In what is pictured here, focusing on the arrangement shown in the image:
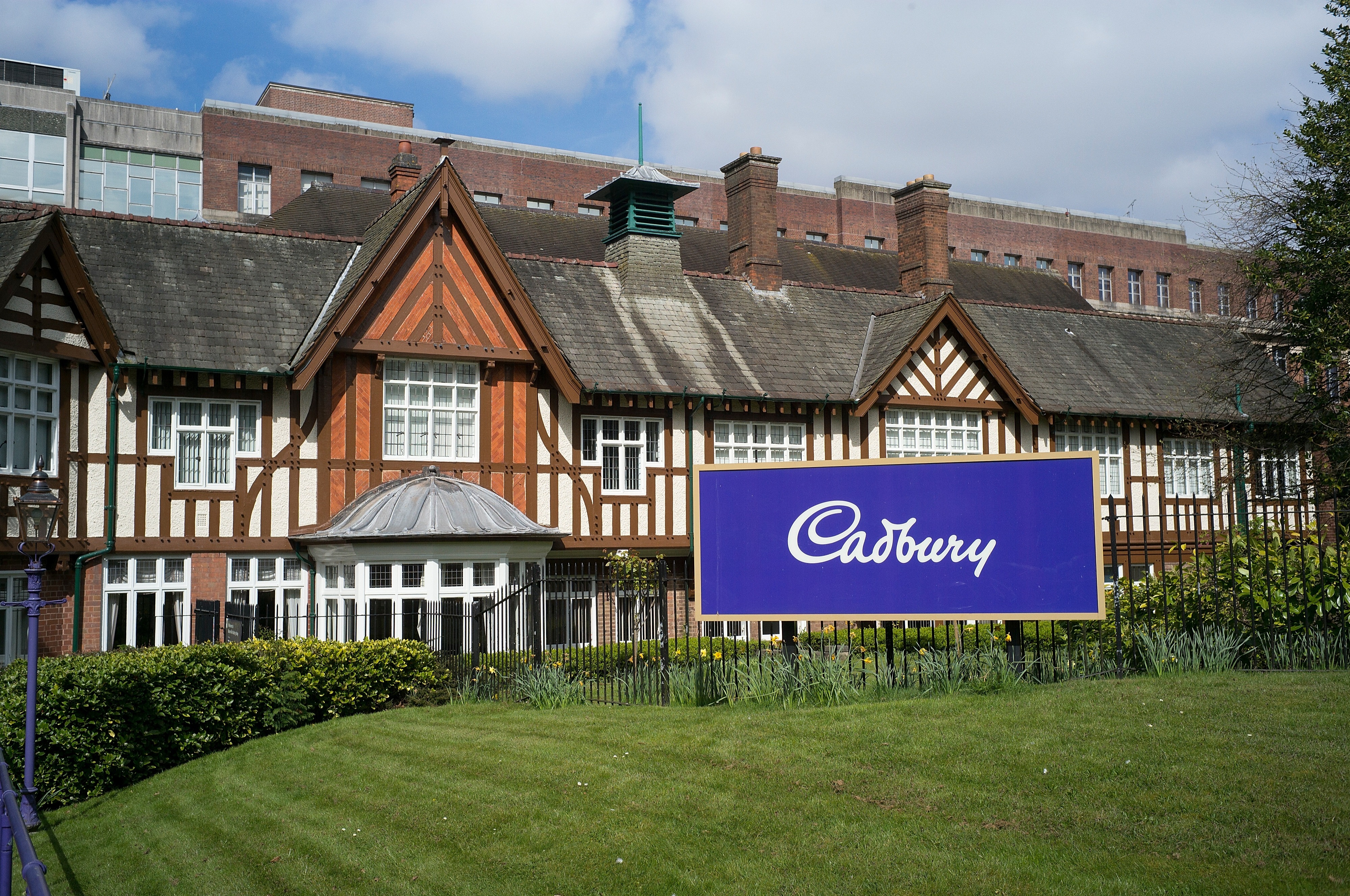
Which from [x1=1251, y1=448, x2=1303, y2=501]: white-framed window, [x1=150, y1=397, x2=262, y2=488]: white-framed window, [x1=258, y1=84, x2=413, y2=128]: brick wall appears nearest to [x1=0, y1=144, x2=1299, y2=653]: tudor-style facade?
[x1=150, y1=397, x2=262, y2=488]: white-framed window

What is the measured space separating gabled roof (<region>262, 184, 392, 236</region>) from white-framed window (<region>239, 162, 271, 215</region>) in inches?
503

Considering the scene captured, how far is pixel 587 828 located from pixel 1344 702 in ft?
21.2

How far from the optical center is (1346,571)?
42.2ft

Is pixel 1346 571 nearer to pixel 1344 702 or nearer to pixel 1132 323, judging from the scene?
pixel 1344 702

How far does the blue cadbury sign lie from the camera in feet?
40.6

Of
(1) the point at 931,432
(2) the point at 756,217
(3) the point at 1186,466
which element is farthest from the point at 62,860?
(3) the point at 1186,466

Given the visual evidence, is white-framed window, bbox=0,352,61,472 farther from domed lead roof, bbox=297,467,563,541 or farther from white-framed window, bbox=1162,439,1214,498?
white-framed window, bbox=1162,439,1214,498

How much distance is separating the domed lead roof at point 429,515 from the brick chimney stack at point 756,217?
1018 centimetres

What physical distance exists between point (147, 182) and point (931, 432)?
35841mm

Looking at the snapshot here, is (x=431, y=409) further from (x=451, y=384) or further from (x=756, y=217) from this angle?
(x=756, y=217)

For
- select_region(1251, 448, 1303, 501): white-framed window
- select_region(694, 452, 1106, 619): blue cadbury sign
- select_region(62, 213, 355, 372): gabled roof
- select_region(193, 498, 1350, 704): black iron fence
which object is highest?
select_region(62, 213, 355, 372): gabled roof

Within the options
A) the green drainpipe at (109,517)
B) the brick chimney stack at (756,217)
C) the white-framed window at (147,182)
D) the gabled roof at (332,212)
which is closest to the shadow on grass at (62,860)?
the green drainpipe at (109,517)

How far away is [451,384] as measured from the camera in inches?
886

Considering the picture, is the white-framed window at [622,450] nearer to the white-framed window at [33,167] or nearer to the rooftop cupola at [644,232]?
the rooftop cupola at [644,232]
